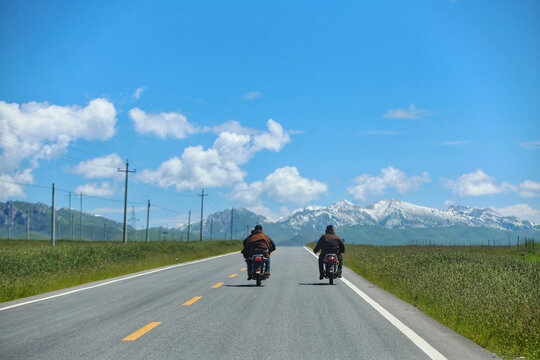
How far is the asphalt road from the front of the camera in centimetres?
718

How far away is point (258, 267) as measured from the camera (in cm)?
1656

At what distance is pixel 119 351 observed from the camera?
23.4ft

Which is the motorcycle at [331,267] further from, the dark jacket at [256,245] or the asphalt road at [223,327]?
the asphalt road at [223,327]

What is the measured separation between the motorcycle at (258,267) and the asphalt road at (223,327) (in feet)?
5.25

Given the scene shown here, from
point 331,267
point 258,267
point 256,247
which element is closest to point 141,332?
point 258,267

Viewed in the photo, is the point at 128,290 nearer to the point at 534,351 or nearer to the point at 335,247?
the point at 335,247

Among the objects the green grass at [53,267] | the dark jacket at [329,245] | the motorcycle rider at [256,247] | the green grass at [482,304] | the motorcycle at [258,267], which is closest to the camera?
the green grass at [482,304]

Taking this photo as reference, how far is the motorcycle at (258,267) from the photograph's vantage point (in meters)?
16.5

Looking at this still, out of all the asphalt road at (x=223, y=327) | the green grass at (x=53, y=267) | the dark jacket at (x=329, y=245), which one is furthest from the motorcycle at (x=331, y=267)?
the green grass at (x=53, y=267)

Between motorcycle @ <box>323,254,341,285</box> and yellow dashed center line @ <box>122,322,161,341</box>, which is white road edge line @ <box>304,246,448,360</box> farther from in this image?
yellow dashed center line @ <box>122,322,161,341</box>

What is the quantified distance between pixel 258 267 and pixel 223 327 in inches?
297

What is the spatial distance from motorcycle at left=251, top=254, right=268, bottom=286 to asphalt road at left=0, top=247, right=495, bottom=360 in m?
1.60

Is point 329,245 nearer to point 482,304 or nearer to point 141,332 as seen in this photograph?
point 482,304

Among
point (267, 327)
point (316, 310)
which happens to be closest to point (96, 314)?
point (267, 327)
